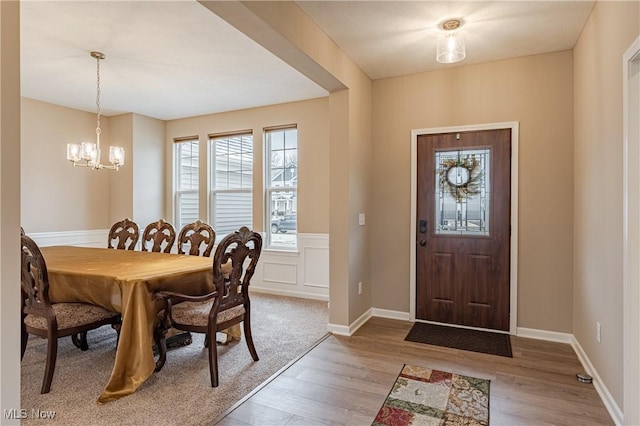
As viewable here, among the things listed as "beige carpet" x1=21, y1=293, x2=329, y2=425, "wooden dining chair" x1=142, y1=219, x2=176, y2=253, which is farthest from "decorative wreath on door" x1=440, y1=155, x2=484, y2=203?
"wooden dining chair" x1=142, y1=219, x2=176, y2=253

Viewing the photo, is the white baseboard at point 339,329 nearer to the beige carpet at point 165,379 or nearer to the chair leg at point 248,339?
the beige carpet at point 165,379

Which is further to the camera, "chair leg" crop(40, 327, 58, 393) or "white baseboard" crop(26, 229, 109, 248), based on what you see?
"white baseboard" crop(26, 229, 109, 248)

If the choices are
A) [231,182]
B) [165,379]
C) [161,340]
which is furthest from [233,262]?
[231,182]

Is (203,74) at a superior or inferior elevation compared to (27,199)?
superior

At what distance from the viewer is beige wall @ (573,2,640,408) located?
6.74ft

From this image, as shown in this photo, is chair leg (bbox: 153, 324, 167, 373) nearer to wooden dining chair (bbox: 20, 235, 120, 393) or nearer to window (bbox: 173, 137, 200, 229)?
wooden dining chair (bbox: 20, 235, 120, 393)

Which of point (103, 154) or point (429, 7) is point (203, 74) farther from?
point (103, 154)

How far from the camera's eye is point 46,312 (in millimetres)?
2395

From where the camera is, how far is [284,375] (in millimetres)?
2561

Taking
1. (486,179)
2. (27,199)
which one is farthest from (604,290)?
(27,199)

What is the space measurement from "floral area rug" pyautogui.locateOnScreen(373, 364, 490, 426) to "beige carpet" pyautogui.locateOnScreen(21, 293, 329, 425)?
Result: 2.96 feet

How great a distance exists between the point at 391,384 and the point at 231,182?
398 centimetres

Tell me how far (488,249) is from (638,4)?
2206 mm

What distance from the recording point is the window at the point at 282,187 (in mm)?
5039
